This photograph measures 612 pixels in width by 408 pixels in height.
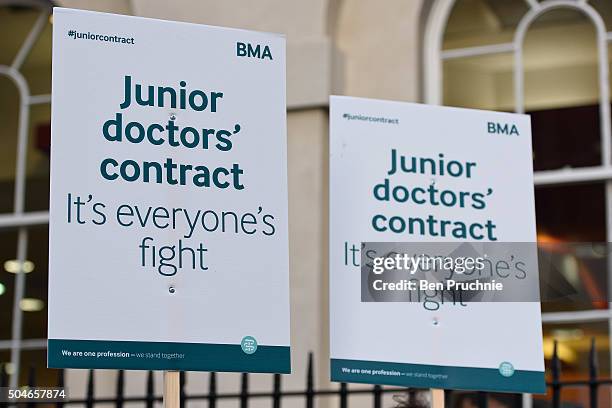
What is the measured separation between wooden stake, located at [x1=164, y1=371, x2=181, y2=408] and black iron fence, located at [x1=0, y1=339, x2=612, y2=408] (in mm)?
1342

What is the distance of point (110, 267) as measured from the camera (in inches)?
177

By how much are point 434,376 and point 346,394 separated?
1.41 metres

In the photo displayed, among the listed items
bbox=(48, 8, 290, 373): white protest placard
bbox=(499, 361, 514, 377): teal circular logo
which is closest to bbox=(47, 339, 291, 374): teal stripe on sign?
bbox=(48, 8, 290, 373): white protest placard

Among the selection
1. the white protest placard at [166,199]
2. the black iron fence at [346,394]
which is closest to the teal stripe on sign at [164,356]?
the white protest placard at [166,199]

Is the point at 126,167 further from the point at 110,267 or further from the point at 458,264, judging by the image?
the point at 458,264

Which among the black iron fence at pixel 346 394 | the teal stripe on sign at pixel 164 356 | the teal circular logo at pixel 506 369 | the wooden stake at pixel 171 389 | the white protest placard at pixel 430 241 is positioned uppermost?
the white protest placard at pixel 430 241

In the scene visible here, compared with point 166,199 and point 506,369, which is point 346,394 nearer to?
point 506,369

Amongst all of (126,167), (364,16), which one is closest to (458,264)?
(126,167)

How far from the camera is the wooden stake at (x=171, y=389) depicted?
4648 mm

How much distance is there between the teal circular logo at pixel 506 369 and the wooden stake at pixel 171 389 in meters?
1.27

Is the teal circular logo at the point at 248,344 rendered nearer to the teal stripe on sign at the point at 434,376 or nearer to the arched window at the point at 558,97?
the teal stripe on sign at the point at 434,376

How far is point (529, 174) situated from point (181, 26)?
1552 mm

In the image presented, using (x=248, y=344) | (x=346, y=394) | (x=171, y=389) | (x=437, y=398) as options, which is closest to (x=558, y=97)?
(x=346, y=394)

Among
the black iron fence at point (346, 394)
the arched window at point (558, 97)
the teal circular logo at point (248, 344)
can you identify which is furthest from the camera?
the arched window at point (558, 97)
